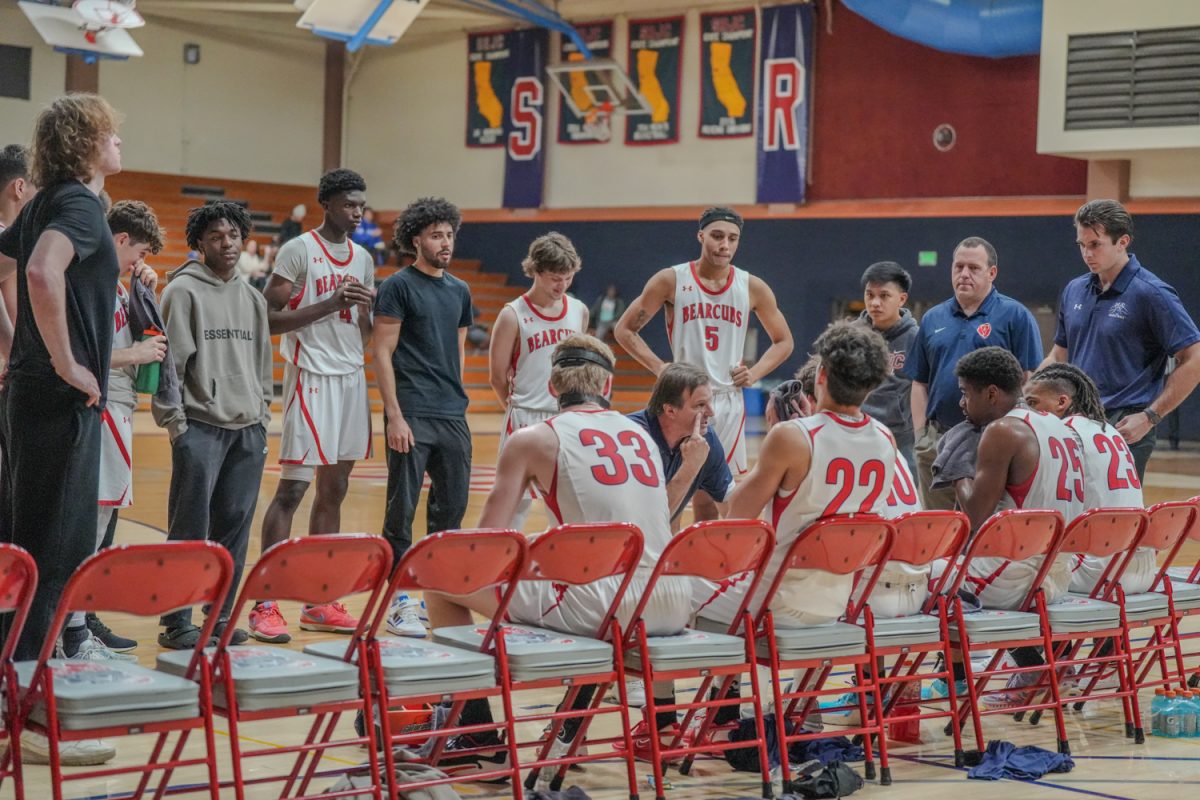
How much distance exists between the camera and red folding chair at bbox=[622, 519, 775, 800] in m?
3.87

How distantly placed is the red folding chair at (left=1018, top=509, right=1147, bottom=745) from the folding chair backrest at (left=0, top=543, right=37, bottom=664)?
10.3 feet

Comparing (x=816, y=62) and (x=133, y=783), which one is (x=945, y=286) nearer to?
(x=816, y=62)

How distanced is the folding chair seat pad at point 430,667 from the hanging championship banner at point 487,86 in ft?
65.1

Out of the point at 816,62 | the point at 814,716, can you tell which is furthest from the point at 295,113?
the point at 814,716

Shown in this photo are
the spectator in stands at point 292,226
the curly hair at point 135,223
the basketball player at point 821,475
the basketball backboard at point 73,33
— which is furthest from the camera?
the spectator in stands at point 292,226

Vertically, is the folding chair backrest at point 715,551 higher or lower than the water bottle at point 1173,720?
higher

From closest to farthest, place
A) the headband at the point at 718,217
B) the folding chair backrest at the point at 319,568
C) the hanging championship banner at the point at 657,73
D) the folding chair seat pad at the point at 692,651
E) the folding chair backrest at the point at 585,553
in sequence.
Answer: the folding chair backrest at the point at 319,568, the folding chair backrest at the point at 585,553, the folding chair seat pad at the point at 692,651, the headband at the point at 718,217, the hanging championship banner at the point at 657,73

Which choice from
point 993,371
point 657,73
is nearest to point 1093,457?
point 993,371

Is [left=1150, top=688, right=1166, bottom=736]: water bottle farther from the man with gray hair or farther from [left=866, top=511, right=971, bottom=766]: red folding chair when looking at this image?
the man with gray hair

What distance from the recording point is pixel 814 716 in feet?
16.1

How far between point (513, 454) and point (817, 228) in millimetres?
17235

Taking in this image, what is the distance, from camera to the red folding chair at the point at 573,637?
374cm

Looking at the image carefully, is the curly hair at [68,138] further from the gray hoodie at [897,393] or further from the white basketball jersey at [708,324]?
the gray hoodie at [897,393]

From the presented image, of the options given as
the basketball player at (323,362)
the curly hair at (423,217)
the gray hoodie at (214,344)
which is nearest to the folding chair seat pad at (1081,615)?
the curly hair at (423,217)
